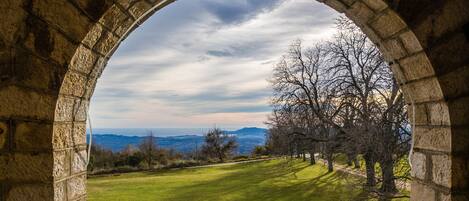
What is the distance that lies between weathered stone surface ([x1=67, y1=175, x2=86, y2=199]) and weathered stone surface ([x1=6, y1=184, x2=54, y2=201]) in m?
0.18

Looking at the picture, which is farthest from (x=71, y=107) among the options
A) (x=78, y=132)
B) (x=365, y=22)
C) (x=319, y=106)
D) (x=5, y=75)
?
(x=319, y=106)

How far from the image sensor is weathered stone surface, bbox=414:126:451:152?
2.09 m

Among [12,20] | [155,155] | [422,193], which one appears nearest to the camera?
[12,20]

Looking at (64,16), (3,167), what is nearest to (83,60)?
(64,16)

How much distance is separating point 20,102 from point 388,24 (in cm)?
193

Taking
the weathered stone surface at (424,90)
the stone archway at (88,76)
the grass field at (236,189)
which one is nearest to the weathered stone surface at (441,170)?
the stone archway at (88,76)

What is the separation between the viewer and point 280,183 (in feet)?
71.5

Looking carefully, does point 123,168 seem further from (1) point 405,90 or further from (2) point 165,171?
(1) point 405,90

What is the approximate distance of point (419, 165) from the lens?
237 cm

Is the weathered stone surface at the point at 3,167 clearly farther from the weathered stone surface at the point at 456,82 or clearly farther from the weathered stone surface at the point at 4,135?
the weathered stone surface at the point at 456,82

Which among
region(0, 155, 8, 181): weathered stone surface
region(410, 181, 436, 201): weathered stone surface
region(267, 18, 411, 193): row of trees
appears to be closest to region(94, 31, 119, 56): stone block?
region(0, 155, 8, 181): weathered stone surface

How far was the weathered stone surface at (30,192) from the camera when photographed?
1.90 metres

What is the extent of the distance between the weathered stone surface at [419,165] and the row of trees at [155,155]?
33352mm

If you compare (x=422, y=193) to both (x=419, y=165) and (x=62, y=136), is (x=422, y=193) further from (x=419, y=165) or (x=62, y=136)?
(x=62, y=136)
